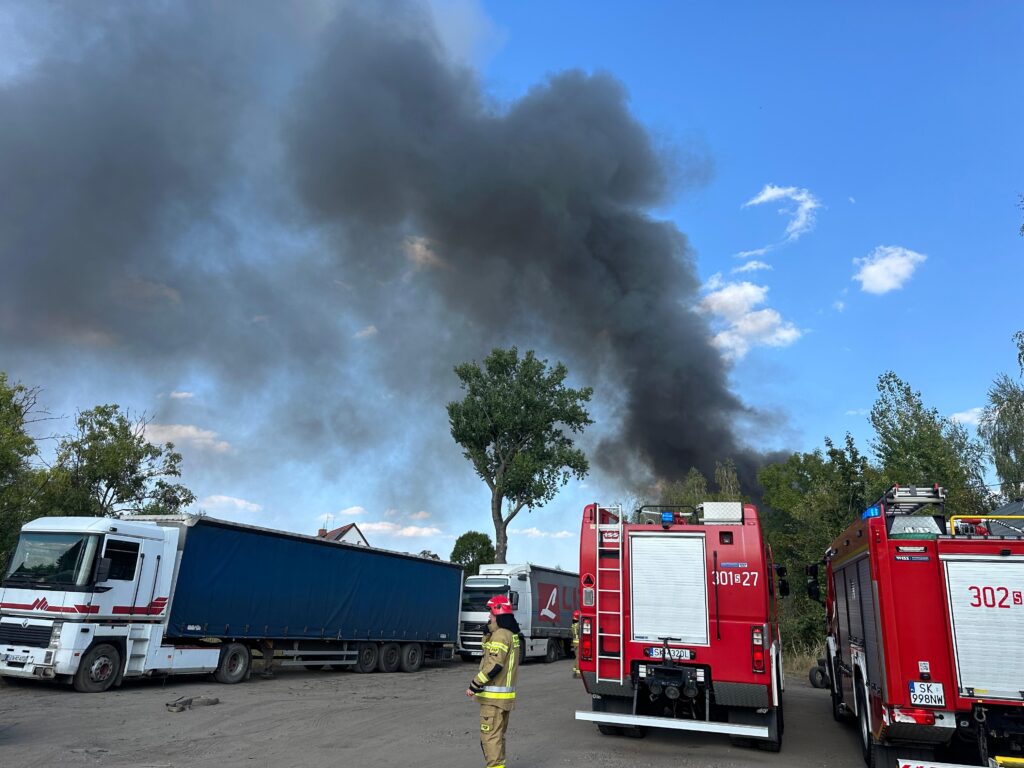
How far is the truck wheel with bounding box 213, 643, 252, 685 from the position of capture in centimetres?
1462

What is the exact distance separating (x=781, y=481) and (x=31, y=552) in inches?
2358

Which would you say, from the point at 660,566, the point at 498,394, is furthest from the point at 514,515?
the point at 660,566

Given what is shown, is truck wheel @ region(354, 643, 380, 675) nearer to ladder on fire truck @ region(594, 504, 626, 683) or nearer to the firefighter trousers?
ladder on fire truck @ region(594, 504, 626, 683)

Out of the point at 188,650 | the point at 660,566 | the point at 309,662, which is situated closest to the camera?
the point at 660,566

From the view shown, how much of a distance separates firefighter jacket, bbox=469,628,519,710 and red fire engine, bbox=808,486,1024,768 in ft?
11.9

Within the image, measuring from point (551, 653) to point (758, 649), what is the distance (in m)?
20.8

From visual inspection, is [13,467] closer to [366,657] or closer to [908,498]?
[366,657]

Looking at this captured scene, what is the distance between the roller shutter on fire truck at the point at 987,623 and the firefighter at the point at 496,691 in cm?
421

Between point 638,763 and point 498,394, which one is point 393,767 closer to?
point 638,763

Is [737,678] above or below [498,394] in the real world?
below

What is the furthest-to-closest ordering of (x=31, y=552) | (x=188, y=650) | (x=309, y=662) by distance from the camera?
(x=309, y=662) → (x=188, y=650) → (x=31, y=552)

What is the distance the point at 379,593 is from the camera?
1930 centimetres

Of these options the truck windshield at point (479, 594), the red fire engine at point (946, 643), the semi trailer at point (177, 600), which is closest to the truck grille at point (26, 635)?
the semi trailer at point (177, 600)

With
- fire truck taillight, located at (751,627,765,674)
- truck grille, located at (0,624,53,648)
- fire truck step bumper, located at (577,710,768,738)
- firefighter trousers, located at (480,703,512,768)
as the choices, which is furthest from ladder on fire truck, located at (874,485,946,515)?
truck grille, located at (0,624,53,648)
